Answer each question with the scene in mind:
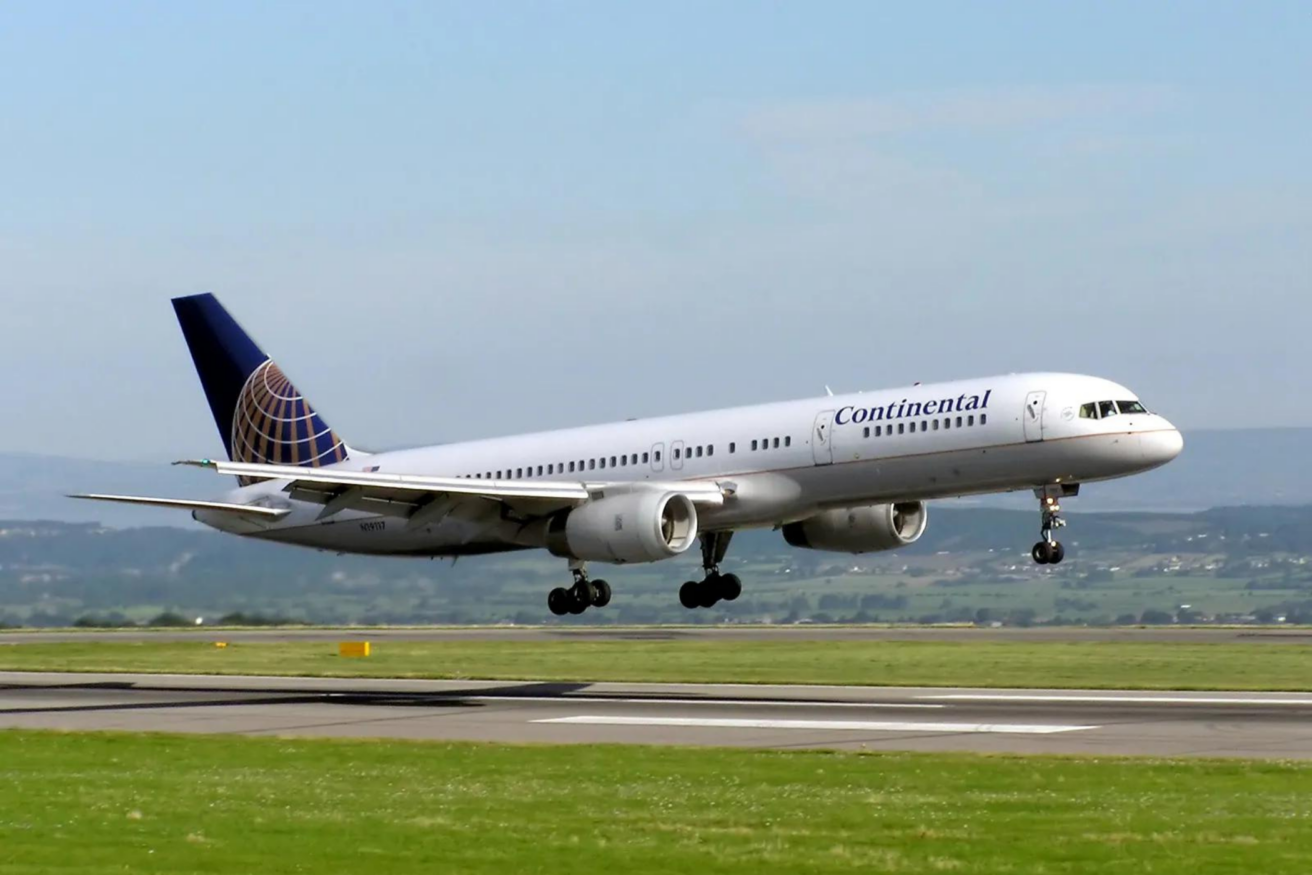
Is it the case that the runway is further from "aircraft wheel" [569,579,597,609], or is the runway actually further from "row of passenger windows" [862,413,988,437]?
"row of passenger windows" [862,413,988,437]

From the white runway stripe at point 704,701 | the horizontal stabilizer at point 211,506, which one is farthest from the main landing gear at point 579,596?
the horizontal stabilizer at point 211,506

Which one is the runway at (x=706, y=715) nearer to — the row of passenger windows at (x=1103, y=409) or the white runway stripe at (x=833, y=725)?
the white runway stripe at (x=833, y=725)

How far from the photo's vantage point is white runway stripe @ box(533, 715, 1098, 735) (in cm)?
3775

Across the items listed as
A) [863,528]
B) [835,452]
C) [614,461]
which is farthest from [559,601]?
[835,452]

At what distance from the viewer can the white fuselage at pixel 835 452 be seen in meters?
47.8

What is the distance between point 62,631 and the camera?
98.1 metres

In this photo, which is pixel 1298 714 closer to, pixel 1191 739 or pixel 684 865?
pixel 1191 739

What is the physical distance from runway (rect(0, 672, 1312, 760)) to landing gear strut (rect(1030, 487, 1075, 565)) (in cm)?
324

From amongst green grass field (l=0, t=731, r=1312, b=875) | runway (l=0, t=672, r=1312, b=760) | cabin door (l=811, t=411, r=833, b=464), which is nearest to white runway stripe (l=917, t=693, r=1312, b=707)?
runway (l=0, t=672, r=1312, b=760)

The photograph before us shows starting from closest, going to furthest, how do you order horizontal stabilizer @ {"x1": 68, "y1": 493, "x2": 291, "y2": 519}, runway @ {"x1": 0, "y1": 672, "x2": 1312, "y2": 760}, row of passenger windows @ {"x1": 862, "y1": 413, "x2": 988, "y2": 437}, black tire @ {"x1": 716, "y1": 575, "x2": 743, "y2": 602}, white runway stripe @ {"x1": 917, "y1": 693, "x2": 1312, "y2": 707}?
runway @ {"x1": 0, "y1": 672, "x2": 1312, "y2": 760}, white runway stripe @ {"x1": 917, "y1": 693, "x2": 1312, "y2": 707}, row of passenger windows @ {"x1": 862, "y1": 413, "x2": 988, "y2": 437}, horizontal stabilizer @ {"x1": 68, "y1": 493, "x2": 291, "y2": 519}, black tire @ {"x1": 716, "y1": 575, "x2": 743, "y2": 602}

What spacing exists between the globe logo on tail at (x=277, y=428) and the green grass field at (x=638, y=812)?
1174 inches

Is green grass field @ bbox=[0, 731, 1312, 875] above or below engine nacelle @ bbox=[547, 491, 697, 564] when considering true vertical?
below

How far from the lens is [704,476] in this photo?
175ft

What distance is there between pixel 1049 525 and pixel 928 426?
12.1 feet
